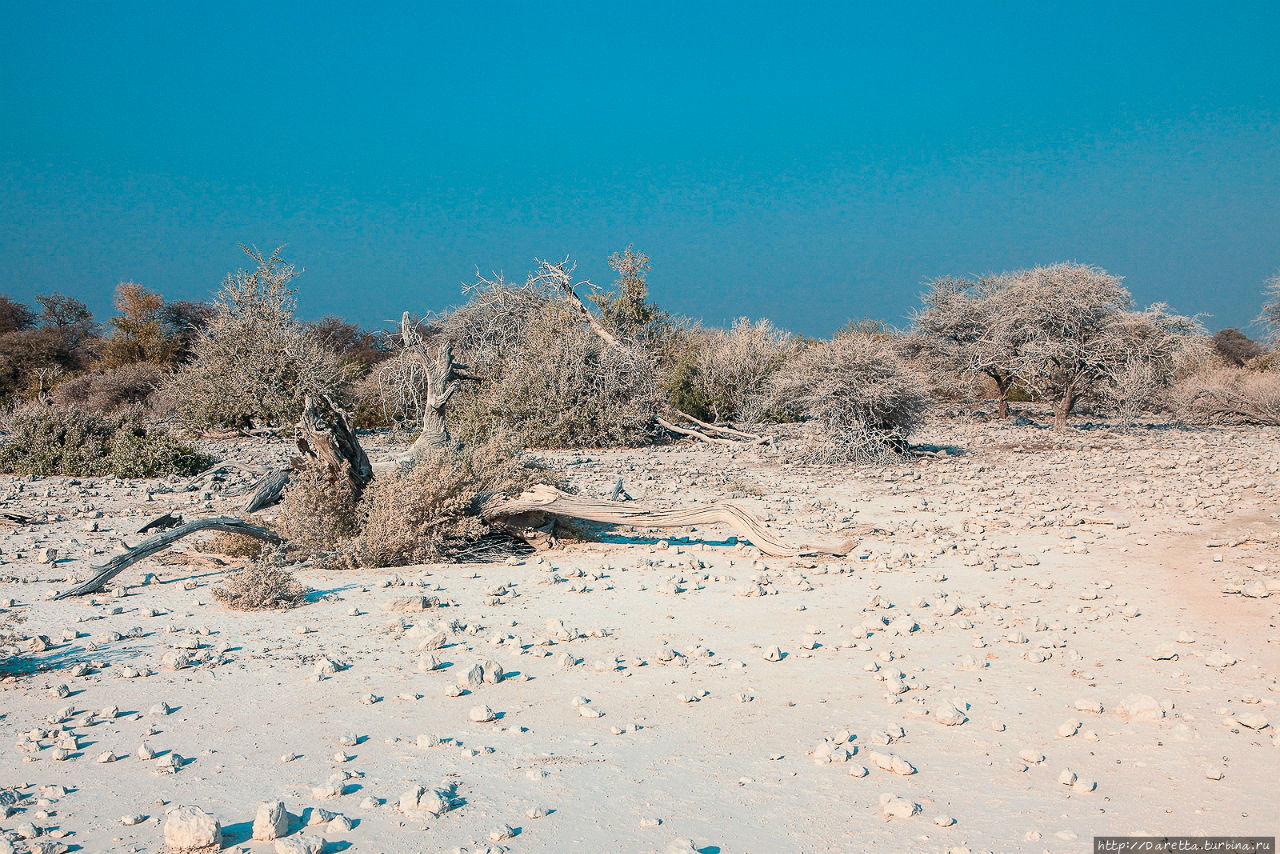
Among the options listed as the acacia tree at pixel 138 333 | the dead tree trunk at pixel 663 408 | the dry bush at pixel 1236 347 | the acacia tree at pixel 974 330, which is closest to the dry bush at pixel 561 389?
the dead tree trunk at pixel 663 408

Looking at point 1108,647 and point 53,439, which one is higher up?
point 53,439

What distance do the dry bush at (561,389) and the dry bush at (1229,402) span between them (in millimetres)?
12951

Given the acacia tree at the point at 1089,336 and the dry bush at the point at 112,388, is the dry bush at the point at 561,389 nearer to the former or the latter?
the acacia tree at the point at 1089,336

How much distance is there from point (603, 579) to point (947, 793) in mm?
3161

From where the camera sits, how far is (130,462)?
1094 centimetres

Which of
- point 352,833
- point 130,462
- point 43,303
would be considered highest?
point 43,303

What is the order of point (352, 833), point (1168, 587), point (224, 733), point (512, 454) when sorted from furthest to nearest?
point (512, 454)
point (1168, 587)
point (224, 733)
point (352, 833)

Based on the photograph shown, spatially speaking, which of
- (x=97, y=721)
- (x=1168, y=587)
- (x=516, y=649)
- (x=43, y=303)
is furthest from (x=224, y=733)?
(x=43, y=303)

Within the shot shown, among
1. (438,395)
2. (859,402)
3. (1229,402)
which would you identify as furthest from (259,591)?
(1229,402)

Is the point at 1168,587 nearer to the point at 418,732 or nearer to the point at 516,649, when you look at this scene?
the point at 516,649

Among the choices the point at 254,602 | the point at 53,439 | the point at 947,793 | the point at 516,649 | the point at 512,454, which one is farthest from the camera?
the point at 53,439

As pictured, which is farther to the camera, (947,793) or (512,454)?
(512,454)

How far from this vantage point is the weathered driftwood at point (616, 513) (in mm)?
6355

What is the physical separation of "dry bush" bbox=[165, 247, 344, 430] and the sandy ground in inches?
340
